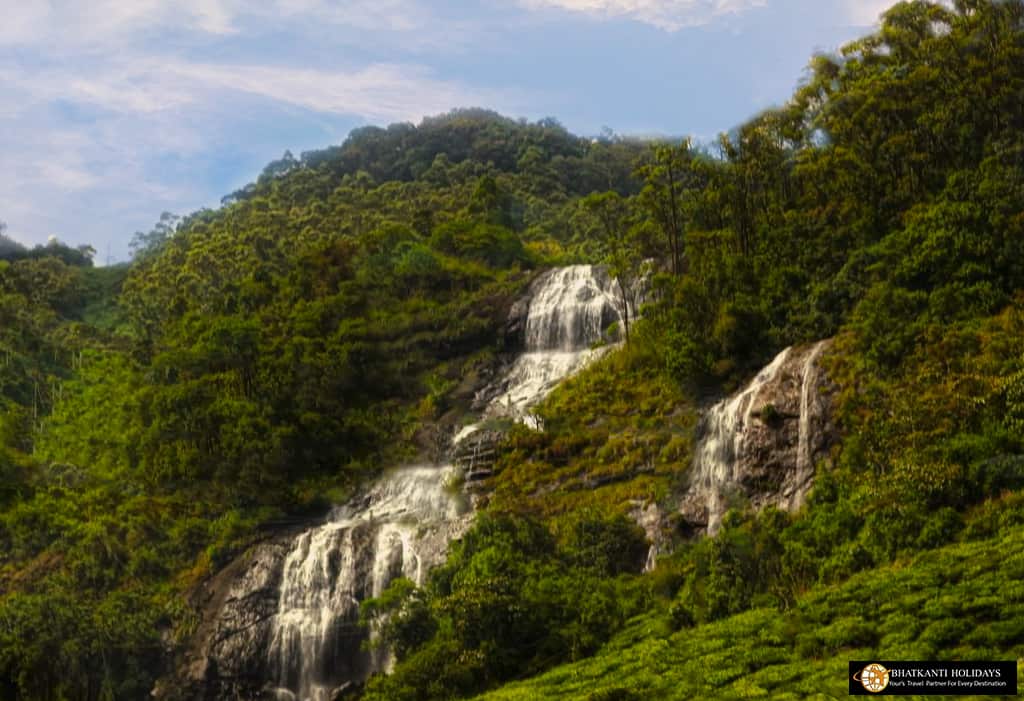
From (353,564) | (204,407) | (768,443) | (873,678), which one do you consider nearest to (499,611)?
(768,443)

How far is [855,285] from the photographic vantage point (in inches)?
1195

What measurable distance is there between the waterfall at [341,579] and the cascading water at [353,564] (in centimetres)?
3

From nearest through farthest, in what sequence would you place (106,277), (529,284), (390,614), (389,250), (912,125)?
(390,614) < (912,125) < (529,284) < (389,250) < (106,277)

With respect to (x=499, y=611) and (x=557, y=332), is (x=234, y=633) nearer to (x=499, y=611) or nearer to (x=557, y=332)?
(x=499, y=611)

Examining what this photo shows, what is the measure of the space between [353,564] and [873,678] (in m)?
20.7

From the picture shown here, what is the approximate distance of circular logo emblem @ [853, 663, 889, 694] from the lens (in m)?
15.3

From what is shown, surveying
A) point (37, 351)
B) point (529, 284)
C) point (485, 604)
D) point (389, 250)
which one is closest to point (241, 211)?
point (37, 351)

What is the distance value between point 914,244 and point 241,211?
7672 centimetres

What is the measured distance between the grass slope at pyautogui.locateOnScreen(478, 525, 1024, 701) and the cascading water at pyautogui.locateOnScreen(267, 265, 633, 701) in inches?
424

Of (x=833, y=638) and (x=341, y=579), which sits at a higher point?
(x=833, y=638)

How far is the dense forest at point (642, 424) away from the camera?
21016mm

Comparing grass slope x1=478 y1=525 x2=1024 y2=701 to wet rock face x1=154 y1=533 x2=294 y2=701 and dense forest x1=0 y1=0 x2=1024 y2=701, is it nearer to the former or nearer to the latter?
dense forest x1=0 y1=0 x2=1024 y2=701

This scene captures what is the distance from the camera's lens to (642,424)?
34.7 m

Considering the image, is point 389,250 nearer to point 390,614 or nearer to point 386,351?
point 386,351
